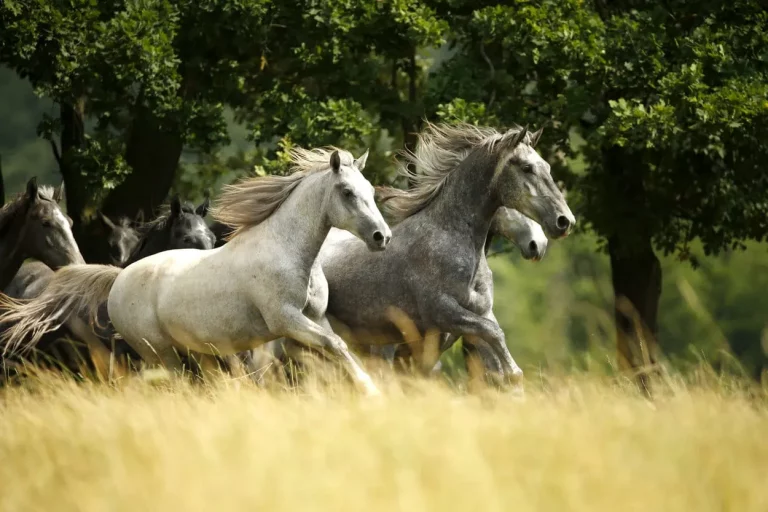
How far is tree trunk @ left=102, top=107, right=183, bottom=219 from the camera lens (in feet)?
62.4

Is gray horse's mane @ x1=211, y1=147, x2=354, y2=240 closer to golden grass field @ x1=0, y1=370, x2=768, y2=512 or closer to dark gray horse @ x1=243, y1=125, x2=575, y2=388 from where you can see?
dark gray horse @ x1=243, y1=125, x2=575, y2=388

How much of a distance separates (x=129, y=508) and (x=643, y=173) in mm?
14957

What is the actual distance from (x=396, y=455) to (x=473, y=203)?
5569 mm

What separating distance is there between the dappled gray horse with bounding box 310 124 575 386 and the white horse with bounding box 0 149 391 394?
105 cm

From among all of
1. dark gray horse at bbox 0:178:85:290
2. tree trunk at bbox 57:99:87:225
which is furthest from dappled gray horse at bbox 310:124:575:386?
tree trunk at bbox 57:99:87:225

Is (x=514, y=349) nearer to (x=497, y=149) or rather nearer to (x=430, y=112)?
(x=430, y=112)

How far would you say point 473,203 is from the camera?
11.2 metres

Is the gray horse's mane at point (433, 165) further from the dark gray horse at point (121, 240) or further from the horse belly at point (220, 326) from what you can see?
the dark gray horse at point (121, 240)

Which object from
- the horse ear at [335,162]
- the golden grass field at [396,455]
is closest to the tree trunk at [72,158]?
the horse ear at [335,162]

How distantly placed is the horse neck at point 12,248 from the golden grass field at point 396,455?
5.45 m

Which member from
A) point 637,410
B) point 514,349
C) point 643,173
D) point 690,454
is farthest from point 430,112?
point 514,349

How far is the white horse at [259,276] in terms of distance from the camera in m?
9.73

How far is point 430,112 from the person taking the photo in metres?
17.8

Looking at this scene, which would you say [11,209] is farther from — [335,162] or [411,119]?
[411,119]
